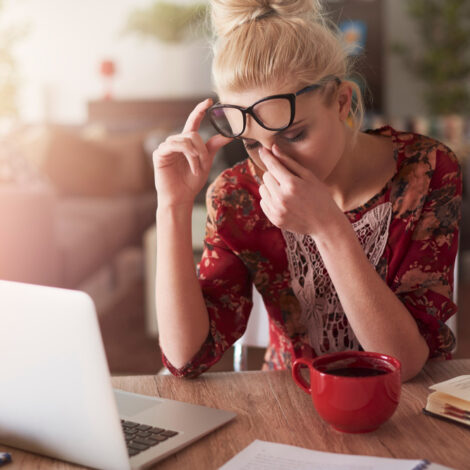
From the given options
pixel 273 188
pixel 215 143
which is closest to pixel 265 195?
pixel 273 188

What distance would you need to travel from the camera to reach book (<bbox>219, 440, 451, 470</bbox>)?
0.68 meters

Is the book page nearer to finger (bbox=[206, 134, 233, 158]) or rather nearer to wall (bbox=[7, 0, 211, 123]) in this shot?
finger (bbox=[206, 134, 233, 158])

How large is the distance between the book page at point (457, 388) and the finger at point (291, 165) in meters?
0.36

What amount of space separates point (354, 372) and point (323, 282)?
398 millimetres

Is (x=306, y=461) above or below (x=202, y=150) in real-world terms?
below

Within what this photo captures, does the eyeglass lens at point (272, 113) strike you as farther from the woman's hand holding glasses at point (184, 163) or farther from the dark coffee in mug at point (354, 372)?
the dark coffee in mug at point (354, 372)

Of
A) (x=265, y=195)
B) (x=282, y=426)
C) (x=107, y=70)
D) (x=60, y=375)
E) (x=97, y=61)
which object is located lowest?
(x=282, y=426)

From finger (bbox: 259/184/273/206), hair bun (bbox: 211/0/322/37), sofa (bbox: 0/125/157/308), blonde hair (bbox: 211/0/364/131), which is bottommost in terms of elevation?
sofa (bbox: 0/125/157/308)

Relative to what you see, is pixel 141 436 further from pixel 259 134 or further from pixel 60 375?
pixel 259 134

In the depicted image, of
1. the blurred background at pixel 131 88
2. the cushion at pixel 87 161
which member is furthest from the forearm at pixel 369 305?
the cushion at pixel 87 161

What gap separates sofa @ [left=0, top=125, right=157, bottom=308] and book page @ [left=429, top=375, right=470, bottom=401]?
208 centimetres

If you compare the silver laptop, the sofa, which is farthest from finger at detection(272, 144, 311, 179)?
the sofa

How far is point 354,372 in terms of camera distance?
2.73 ft

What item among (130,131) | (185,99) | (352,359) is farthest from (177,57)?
(352,359)
